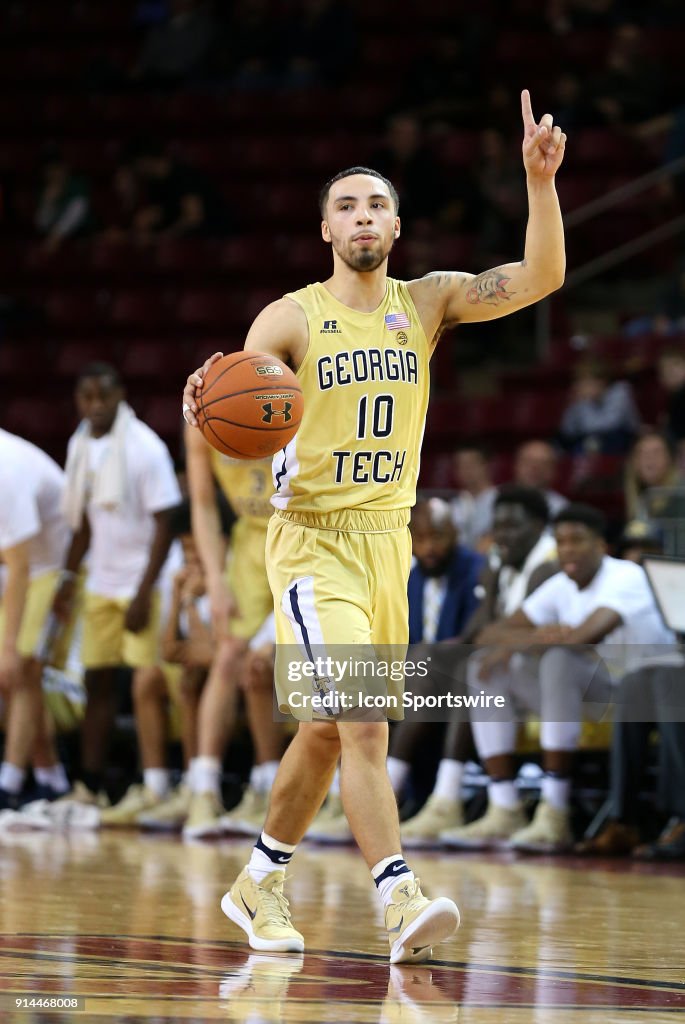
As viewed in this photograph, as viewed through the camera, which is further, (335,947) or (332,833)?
(332,833)

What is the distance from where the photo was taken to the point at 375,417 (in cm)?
463

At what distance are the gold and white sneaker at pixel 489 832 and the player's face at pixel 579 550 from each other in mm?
1102

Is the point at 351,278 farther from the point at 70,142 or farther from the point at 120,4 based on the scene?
the point at 120,4

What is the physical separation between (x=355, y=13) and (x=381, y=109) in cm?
123

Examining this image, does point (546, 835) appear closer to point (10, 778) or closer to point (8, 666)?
point (8, 666)

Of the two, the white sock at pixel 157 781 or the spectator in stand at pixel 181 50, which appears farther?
the spectator in stand at pixel 181 50

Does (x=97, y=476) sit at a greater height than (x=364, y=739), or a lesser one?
greater

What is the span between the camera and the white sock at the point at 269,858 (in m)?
4.68

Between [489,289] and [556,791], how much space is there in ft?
11.2

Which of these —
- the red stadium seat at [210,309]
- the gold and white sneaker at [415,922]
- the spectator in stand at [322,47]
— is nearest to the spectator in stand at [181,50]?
the spectator in stand at [322,47]

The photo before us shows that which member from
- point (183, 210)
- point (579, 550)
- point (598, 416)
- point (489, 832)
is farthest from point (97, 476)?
point (183, 210)

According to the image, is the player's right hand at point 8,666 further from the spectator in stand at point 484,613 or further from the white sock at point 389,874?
the white sock at point 389,874

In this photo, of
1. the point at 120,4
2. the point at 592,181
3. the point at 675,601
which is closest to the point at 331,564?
the point at 675,601

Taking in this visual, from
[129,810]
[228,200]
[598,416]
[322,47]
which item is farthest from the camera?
[322,47]
